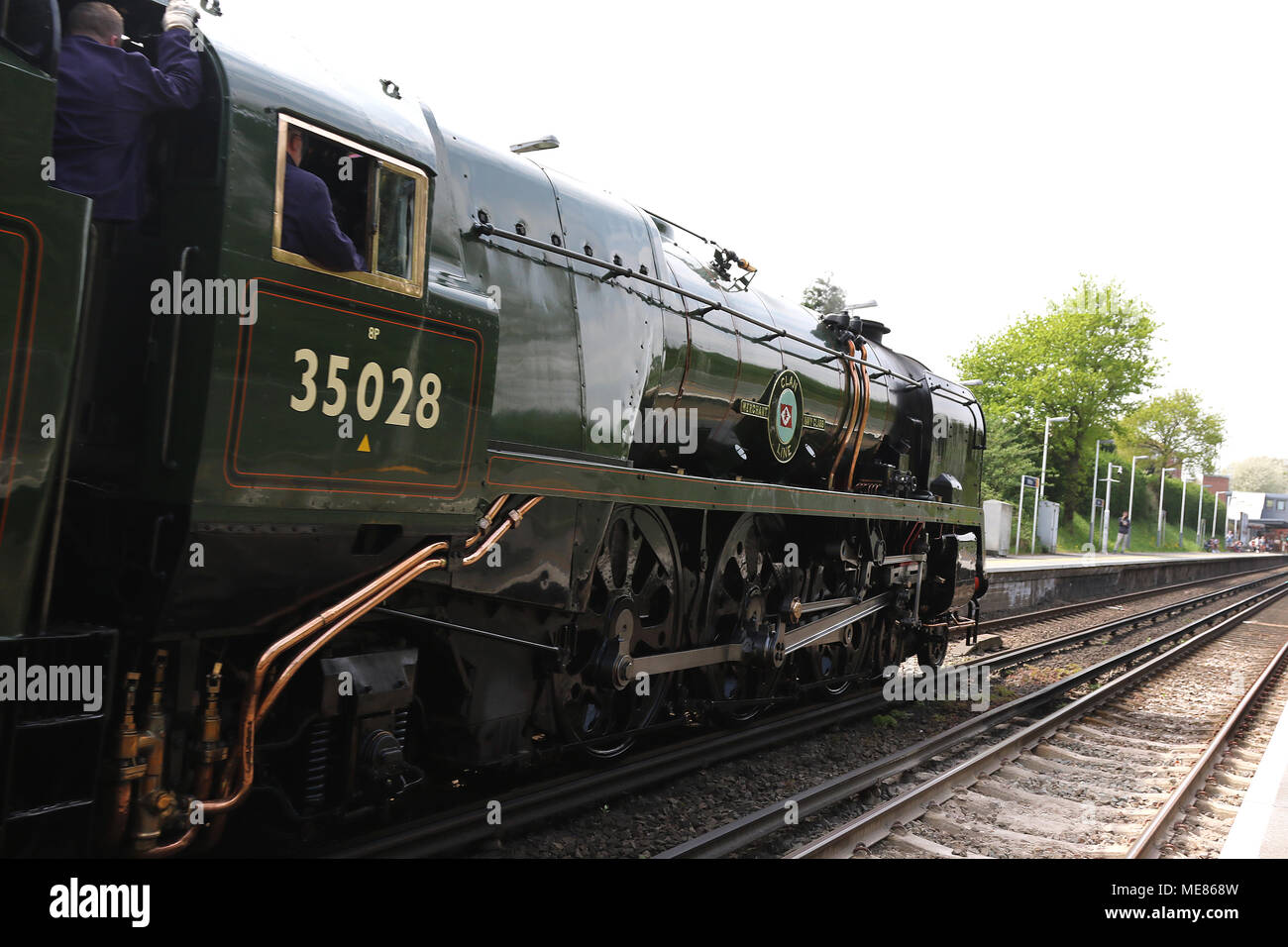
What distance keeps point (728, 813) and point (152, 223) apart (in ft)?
15.5

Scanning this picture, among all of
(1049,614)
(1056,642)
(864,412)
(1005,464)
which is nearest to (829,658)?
(864,412)

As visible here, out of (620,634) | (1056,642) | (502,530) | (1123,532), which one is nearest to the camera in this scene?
(502,530)

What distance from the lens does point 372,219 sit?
3.78 meters

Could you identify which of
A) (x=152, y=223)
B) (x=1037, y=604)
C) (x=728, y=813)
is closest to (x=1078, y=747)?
(x=728, y=813)

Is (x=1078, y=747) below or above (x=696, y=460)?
below

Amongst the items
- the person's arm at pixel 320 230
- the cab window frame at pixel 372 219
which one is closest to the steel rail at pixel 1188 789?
the cab window frame at pixel 372 219

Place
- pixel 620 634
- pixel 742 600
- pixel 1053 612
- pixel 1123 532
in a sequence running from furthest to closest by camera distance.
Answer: pixel 1123 532
pixel 1053 612
pixel 742 600
pixel 620 634

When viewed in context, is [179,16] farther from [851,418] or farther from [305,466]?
[851,418]

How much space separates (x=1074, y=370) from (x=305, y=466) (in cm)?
5333

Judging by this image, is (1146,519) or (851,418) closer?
(851,418)

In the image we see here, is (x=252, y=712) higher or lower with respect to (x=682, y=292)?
lower

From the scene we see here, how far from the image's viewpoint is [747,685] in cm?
805
